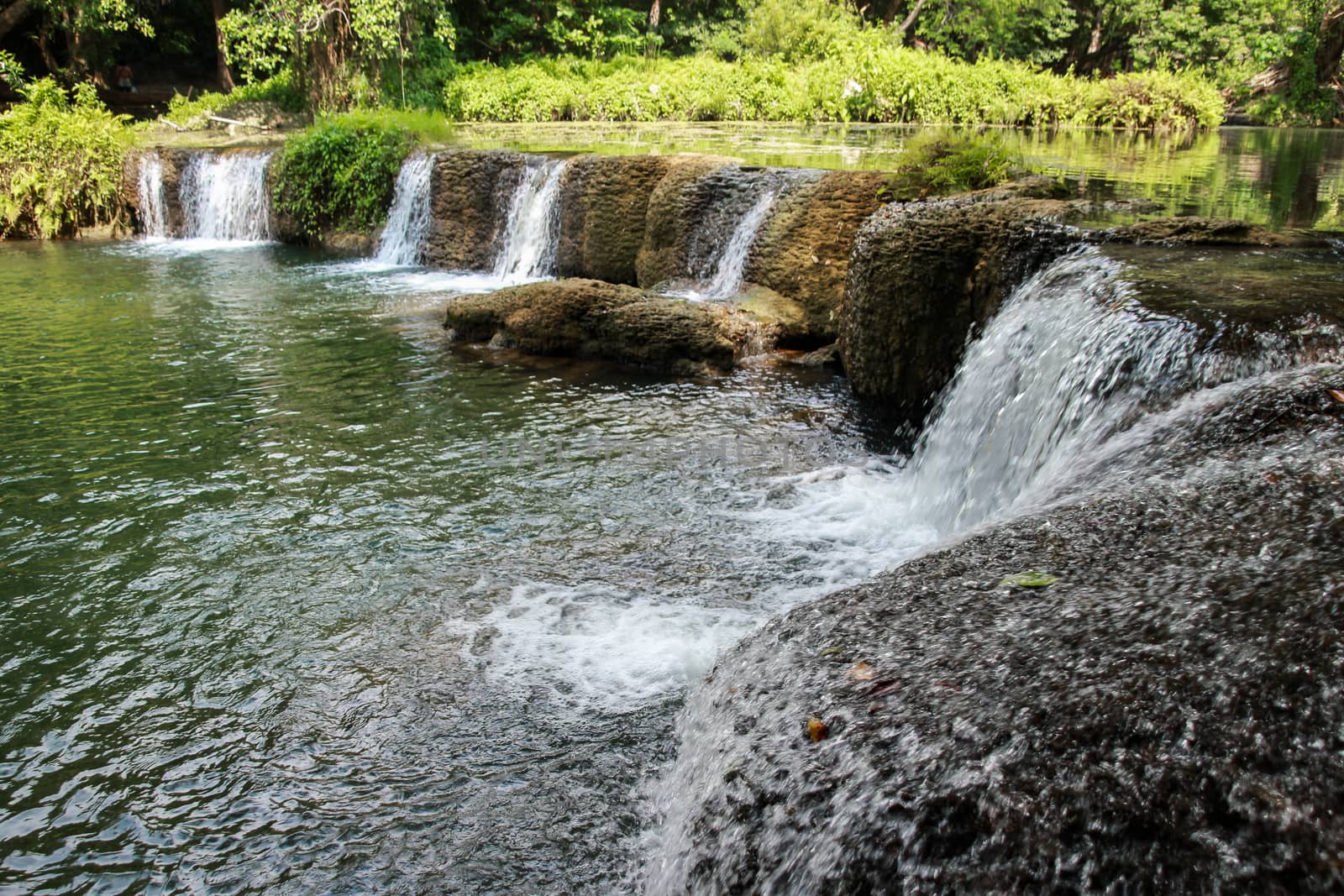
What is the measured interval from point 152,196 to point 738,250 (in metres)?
12.7

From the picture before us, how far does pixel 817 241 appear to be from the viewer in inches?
369

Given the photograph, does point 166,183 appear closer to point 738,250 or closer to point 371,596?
point 738,250

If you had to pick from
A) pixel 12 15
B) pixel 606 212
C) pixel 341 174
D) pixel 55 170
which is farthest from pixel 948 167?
pixel 12 15

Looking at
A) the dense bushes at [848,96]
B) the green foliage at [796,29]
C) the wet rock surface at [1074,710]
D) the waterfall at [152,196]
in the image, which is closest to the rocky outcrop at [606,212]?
the wet rock surface at [1074,710]

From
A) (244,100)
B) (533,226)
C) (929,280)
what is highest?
(244,100)

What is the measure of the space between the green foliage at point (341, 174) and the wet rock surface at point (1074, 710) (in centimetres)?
1393

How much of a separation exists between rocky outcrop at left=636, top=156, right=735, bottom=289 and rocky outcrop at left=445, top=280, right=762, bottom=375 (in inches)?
75.6

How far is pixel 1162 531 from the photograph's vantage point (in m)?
2.69

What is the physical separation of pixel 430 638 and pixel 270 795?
41.2 inches

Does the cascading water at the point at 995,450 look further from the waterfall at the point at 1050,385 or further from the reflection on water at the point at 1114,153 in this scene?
the reflection on water at the point at 1114,153

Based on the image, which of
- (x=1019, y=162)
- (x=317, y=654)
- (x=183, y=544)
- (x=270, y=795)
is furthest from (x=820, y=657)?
(x=1019, y=162)

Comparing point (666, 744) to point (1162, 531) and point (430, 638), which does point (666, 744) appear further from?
point (1162, 531)

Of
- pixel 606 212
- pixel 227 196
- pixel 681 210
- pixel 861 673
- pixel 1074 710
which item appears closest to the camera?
pixel 1074 710

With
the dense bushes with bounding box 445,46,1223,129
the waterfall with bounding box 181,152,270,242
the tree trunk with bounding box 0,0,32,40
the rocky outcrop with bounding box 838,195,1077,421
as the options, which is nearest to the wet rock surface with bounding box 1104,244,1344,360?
the rocky outcrop with bounding box 838,195,1077,421
